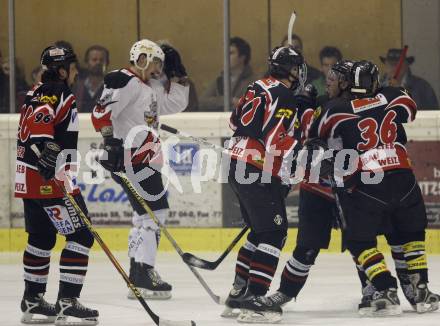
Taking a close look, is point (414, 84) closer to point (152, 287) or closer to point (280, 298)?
point (152, 287)

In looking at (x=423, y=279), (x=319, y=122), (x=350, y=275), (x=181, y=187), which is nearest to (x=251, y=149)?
(x=319, y=122)

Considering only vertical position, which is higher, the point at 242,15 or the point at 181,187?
the point at 242,15

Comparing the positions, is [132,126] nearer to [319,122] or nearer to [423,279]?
[319,122]

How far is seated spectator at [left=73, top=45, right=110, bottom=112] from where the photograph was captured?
1033cm

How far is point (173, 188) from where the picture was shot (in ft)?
32.5

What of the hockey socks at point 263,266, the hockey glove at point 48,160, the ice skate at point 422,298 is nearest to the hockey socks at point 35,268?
the hockey glove at point 48,160

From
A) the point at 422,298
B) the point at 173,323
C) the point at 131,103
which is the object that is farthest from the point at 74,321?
the point at 422,298

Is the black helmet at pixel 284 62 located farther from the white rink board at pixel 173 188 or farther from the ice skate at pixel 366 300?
the white rink board at pixel 173 188

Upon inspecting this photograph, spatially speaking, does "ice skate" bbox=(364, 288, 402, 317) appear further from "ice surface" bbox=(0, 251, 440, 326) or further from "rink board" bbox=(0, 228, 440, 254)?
"rink board" bbox=(0, 228, 440, 254)

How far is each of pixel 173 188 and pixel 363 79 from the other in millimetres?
3002

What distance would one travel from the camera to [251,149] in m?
7.09

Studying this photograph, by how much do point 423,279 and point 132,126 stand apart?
183cm

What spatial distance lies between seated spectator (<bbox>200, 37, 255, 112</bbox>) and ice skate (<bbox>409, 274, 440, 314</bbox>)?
3102 mm

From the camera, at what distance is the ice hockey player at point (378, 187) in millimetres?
7109
